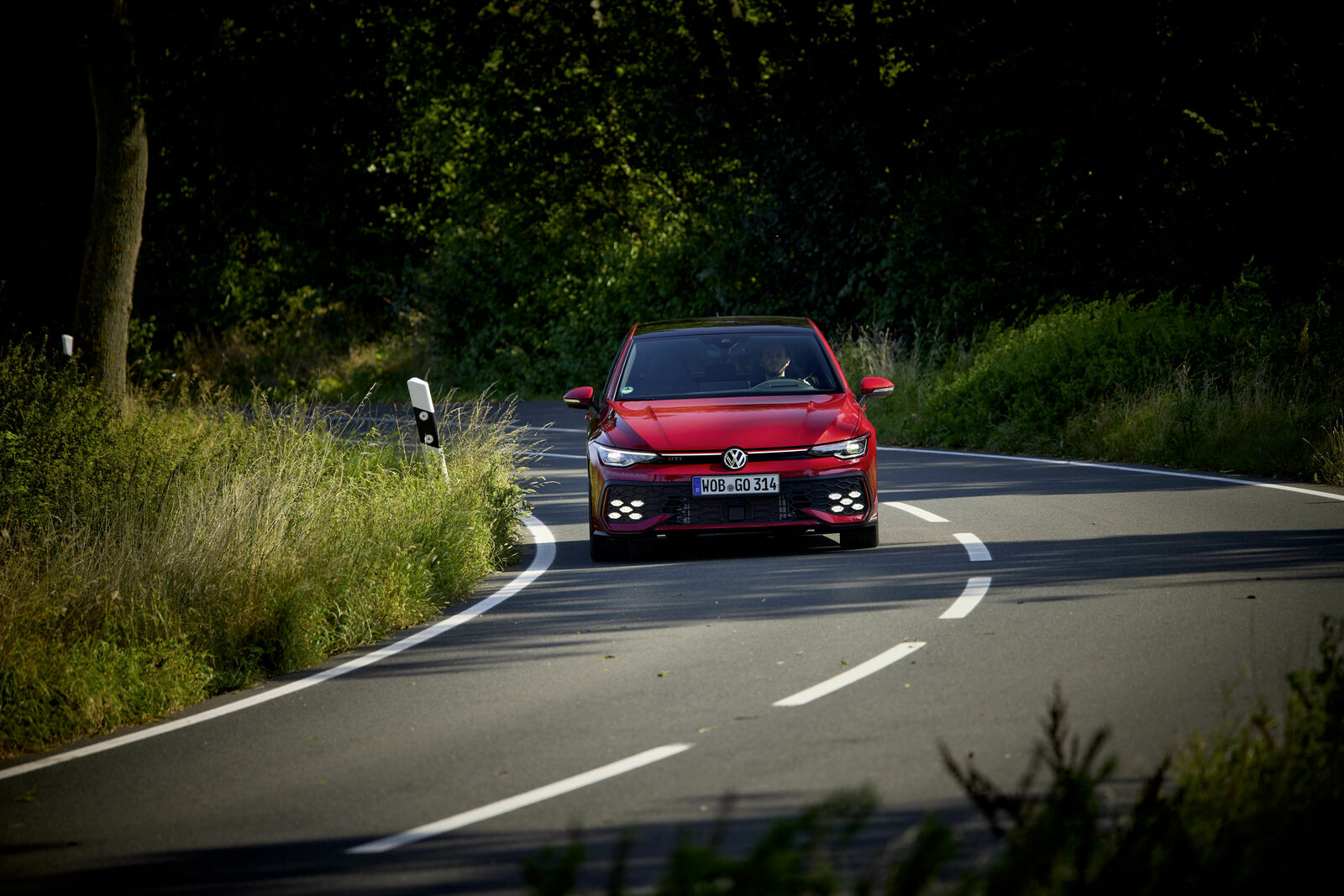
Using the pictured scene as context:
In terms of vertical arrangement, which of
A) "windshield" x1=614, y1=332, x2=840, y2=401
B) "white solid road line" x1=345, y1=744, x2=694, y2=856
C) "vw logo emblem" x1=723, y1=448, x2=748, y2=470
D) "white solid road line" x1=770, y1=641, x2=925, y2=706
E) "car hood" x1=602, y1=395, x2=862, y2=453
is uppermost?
"windshield" x1=614, y1=332, x2=840, y2=401

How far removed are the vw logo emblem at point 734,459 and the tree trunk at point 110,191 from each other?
10028 mm

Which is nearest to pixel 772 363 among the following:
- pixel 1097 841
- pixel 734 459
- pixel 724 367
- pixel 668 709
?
pixel 724 367

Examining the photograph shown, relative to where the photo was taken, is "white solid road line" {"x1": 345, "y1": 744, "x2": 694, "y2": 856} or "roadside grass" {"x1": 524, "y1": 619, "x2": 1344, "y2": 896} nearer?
"roadside grass" {"x1": 524, "y1": 619, "x2": 1344, "y2": 896}

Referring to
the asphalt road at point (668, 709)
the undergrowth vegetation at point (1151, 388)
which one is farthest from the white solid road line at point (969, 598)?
the undergrowth vegetation at point (1151, 388)

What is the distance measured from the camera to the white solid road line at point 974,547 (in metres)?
10.4

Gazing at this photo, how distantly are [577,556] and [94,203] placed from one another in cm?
977

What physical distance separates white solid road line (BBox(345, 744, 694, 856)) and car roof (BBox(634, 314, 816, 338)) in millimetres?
6831

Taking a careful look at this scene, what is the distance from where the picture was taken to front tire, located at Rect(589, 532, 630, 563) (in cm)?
1088

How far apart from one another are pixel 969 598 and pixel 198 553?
4.46 metres

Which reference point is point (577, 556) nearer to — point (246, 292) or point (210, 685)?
point (210, 685)

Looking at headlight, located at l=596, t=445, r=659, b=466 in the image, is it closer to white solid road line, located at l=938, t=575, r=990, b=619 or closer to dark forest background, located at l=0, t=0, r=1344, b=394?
white solid road line, located at l=938, t=575, r=990, b=619

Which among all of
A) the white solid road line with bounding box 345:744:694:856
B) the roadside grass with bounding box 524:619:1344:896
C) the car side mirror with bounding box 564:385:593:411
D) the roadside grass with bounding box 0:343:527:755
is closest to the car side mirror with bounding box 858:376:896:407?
the car side mirror with bounding box 564:385:593:411

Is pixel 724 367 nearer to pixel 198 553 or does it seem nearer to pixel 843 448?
pixel 843 448

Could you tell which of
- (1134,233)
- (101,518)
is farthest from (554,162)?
(101,518)
